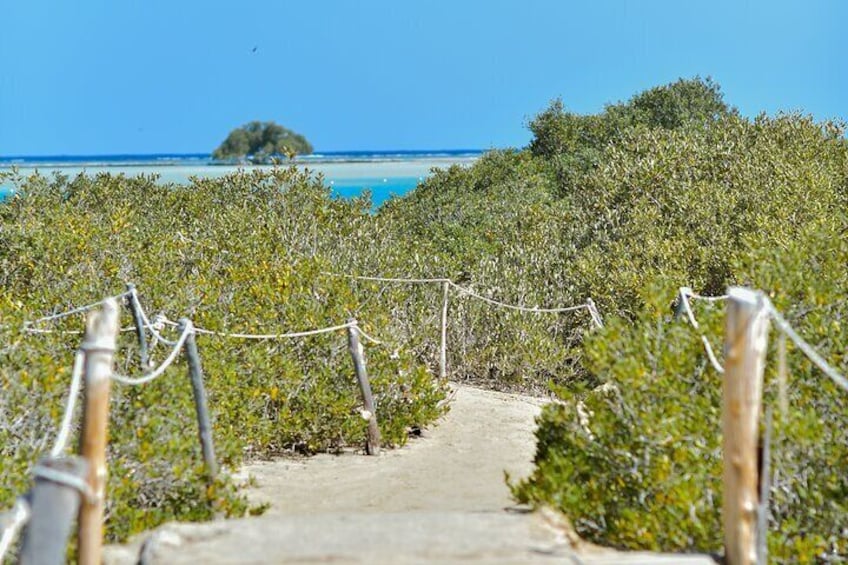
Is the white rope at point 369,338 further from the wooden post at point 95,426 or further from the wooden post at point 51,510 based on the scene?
the wooden post at point 51,510

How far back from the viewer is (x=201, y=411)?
7113 millimetres

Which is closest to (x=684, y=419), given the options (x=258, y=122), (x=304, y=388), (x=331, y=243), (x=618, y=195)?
(x=304, y=388)

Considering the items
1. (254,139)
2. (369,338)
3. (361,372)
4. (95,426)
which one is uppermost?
(254,139)

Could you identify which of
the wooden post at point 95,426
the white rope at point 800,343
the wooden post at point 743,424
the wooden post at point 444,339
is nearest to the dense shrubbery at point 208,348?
the wooden post at point 444,339

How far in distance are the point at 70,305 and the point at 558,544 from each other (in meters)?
6.70

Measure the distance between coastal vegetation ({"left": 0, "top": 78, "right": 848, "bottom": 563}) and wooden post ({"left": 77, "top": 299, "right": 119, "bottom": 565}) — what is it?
4.80 ft

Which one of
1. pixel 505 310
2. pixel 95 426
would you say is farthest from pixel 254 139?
pixel 95 426

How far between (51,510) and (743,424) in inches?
113

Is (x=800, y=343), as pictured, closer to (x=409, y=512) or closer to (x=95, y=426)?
(x=409, y=512)

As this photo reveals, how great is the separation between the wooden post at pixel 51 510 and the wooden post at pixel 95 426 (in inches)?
8.5

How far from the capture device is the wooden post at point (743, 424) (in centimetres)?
489

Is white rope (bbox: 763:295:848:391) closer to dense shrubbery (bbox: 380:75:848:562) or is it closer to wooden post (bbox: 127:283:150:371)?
dense shrubbery (bbox: 380:75:848:562)

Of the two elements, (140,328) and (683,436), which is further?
(140,328)

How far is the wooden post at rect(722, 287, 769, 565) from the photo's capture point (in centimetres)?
489
